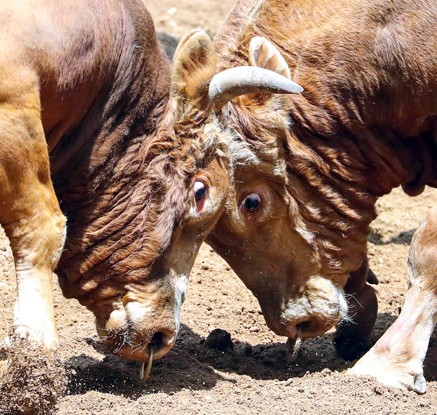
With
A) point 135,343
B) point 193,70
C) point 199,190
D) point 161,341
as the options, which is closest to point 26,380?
point 135,343

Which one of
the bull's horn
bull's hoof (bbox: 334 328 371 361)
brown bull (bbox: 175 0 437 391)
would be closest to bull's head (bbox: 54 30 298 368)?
the bull's horn

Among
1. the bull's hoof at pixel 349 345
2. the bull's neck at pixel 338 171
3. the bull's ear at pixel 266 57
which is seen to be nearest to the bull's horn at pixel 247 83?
the bull's ear at pixel 266 57

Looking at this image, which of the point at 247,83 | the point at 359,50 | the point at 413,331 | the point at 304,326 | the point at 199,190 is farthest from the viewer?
the point at 304,326

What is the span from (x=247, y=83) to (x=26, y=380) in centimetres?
222

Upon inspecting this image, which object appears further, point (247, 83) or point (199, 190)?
point (199, 190)

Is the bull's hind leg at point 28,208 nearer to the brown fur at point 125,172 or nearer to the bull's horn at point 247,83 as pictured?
the brown fur at point 125,172

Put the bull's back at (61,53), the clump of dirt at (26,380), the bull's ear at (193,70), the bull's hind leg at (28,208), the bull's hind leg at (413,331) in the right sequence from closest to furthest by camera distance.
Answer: the clump of dirt at (26,380)
the bull's hind leg at (28,208)
the bull's back at (61,53)
the bull's ear at (193,70)
the bull's hind leg at (413,331)

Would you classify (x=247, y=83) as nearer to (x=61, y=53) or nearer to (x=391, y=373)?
(x=61, y=53)

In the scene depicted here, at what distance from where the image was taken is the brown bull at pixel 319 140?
7.58 m

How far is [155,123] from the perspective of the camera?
7312 mm

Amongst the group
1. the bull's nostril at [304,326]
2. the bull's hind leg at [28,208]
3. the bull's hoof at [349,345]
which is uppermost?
the bull's hind leg at [28,208]

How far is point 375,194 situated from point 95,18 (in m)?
2.37

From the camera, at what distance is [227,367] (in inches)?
311

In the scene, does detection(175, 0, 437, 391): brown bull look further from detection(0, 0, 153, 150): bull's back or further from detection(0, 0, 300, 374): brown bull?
detection(0, 0, 153, 150): bull's back
